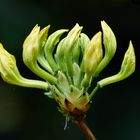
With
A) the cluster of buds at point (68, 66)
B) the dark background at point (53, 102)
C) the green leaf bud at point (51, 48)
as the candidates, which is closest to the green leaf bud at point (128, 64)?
the cluster of buds at point (68, 66)

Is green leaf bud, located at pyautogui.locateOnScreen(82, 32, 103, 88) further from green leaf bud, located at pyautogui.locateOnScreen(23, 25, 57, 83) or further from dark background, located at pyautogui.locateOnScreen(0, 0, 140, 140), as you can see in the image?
dark background, located at pyautogui.locateOnScreen(0, 0, 140, 140)

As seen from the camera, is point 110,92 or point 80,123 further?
point 110,92

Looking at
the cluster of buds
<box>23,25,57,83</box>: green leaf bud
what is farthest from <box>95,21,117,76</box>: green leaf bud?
<box>23,25,57,83</box>: green leaf bud

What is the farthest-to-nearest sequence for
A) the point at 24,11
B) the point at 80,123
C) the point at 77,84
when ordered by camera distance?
the point at 24,11, the point at 77,84, the point at 80,123

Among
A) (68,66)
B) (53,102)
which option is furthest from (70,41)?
(53,102)

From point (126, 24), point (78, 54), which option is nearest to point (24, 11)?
point (126, 24)

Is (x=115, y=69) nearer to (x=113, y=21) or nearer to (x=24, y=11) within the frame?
(x=113, y=21)

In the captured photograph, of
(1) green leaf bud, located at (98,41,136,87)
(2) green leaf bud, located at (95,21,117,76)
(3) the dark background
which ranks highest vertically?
(2) green leaf bud, located at (95,21,117,76)
